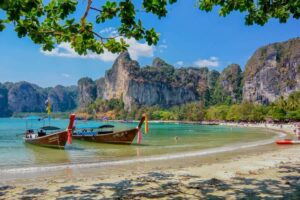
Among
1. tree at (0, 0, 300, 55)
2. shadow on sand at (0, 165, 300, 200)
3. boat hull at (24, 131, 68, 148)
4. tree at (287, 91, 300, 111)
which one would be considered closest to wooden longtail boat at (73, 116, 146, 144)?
boat hull at (24, 131, 68, 148)

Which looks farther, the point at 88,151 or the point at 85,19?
the point at 88,151

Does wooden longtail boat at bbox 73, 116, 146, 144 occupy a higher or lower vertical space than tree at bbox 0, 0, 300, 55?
lower

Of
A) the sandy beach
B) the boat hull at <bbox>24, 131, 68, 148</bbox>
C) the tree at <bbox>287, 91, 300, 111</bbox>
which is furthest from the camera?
the tree at <bbox>287, 91, 300, 111</bbox>

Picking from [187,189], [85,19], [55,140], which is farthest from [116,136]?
[85,19]

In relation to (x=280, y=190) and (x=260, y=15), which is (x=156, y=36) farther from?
(x=280, y=190)

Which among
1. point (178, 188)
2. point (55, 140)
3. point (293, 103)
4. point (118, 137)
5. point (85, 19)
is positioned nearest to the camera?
point (85, 19)

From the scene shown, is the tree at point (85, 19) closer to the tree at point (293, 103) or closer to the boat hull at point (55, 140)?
the boat hull at point (55, 140)

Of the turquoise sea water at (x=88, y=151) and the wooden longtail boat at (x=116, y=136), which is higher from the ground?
the wooden longtail boat at (x=116, y=136)

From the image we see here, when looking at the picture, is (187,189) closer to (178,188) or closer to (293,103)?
(178,188)

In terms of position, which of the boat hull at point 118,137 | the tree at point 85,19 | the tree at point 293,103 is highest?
the tree at point 293,103

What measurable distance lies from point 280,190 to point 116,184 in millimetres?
4602

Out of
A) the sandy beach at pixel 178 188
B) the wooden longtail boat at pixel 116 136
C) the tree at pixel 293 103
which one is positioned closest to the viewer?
the sandy beach at pixel 178 188

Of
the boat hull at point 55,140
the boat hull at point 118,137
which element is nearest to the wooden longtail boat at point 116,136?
the boat hull at point 118,137

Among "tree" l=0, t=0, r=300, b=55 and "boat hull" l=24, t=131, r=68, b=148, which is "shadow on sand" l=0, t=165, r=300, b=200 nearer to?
"tree" l=0, t=0, r=300, b=55
